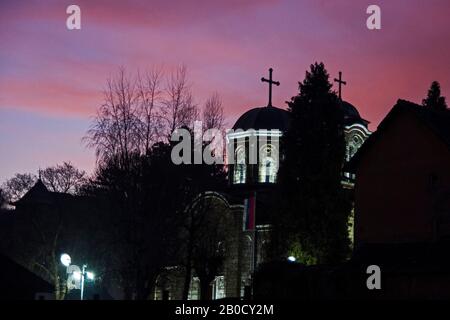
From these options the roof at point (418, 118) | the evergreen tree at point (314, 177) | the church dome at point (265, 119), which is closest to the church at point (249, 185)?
the church dome at point (265, 119)

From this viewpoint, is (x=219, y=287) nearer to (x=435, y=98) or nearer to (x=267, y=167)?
(x=267, y=167)

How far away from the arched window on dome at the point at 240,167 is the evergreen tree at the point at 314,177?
846 inches

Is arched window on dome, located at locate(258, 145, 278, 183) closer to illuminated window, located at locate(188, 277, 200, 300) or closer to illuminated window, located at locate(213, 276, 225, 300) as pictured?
Result: illuminated window, located at locate(213, 276, 225, 300)

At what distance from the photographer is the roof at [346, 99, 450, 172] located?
43.2 m

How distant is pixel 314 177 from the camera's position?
57.2 meters

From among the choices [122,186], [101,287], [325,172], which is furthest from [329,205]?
[101,287]

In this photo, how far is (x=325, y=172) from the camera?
5738 centimetres

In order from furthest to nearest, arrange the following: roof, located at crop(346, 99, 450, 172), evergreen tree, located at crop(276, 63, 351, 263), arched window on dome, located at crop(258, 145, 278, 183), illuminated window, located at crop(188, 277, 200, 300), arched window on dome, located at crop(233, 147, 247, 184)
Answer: arched window on dome, located at crop(233, 147, 247, 184) → arched window on dome, located at crop(258, 145, 278, 183) → illuminated window, located at crop(188, 277, 200, 300) → evergreen tree, located at crop(276, 63, 351, 263) → roof, located at crop(346, 99, 450, 172)

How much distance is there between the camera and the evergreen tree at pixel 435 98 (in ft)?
216

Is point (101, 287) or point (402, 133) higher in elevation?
point (402, 133)

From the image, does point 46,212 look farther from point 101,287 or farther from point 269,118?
point 269,118

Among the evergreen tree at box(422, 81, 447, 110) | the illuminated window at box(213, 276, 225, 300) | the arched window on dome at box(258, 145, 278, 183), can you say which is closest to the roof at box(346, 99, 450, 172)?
the evergreen tree at box(422, 81, 447, 110)

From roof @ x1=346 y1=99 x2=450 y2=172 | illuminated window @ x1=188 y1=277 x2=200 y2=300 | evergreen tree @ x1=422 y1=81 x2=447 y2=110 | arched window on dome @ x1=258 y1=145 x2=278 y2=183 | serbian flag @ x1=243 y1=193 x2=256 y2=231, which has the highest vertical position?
evergreen tree @ x1=422 y1=81 x2=447 y2=110
